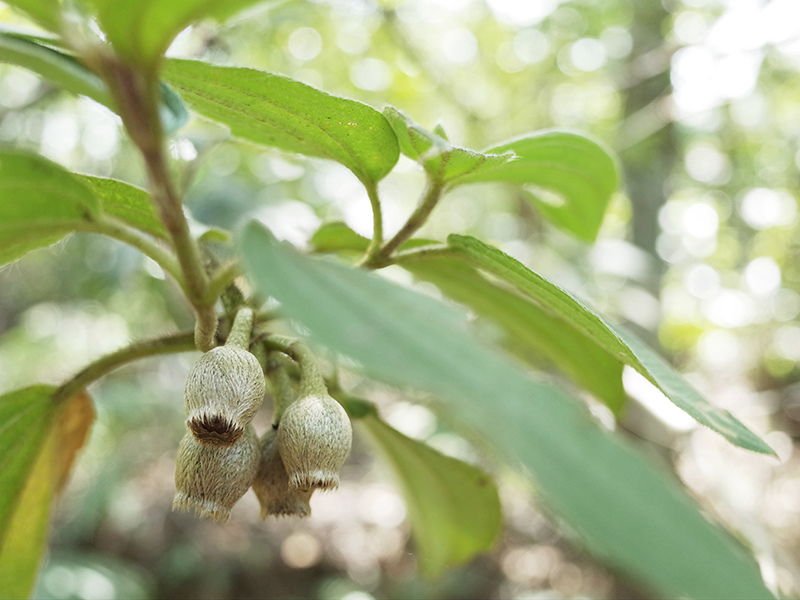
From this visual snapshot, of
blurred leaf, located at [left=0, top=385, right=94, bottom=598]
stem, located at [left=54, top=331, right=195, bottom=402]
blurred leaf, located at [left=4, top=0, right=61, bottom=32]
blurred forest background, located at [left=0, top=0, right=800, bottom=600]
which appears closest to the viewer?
blurred leaf, located at [left=4, top=0, right=61, bottom=32]

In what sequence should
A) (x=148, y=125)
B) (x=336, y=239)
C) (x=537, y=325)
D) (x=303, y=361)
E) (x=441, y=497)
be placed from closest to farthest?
1. (x=148, y=125)
2. (x=303, y=361)
3. (x=336, y=239)
4. (x=537, y=325)
5. (x=441, y=497)

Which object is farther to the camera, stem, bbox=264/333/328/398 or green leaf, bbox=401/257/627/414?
green leaf, bbox=401/257/627/414

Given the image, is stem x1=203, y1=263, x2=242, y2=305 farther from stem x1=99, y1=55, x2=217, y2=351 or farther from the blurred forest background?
the blurred forest background

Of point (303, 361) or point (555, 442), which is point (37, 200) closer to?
point (303, 361)

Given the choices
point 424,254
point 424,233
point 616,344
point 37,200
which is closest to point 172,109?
point 37,200

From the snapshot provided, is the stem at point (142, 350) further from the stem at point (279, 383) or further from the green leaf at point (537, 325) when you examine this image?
the green leaf at point (537, 325)

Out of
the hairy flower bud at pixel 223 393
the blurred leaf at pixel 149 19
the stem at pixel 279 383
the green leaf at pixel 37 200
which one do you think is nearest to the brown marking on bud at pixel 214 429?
the hairy flower bud at pixel 223 393

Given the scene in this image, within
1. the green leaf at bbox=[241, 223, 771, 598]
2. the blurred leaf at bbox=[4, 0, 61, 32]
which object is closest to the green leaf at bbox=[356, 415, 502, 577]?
the green leaf at bbox=[241, 223, 771, 598]
